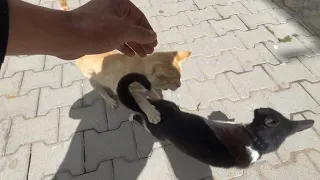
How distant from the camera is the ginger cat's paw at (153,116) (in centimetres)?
193

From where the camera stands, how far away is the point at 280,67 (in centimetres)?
280

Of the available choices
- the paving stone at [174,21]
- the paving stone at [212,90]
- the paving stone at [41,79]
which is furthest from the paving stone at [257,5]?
the paving stone at [41,79]

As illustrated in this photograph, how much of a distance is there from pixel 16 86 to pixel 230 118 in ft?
6.47

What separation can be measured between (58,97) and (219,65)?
1514mm

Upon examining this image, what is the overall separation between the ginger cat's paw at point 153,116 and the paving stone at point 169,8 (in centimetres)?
186

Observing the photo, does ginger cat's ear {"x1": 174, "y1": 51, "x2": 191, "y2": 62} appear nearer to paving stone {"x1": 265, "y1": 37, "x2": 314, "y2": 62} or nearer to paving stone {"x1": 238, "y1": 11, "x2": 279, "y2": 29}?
paving stone {"x1": 265, "y1": 37, "x2": 314, "y2": 62}

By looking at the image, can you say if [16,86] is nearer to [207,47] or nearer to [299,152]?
[207,47]

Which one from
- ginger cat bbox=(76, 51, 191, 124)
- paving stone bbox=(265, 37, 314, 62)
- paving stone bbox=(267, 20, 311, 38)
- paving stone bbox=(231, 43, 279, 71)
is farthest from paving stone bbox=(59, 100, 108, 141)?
paving stone bbox=(267, 20, 311, 38)

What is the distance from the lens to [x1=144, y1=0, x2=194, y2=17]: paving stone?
3.55 m

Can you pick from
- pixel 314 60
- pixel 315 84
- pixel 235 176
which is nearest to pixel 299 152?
pixel 235 176

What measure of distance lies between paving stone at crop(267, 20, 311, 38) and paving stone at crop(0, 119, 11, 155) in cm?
271

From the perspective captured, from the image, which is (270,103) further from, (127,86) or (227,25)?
(127,86)

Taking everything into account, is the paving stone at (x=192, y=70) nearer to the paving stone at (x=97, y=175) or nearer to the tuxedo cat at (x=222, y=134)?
the tuxedo cat at (x=222, y=134)

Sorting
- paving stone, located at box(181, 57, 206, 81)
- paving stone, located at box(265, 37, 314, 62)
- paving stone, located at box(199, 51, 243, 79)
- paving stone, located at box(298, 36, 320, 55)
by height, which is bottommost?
paving stone, located at box(181, 57, 206, 81)
